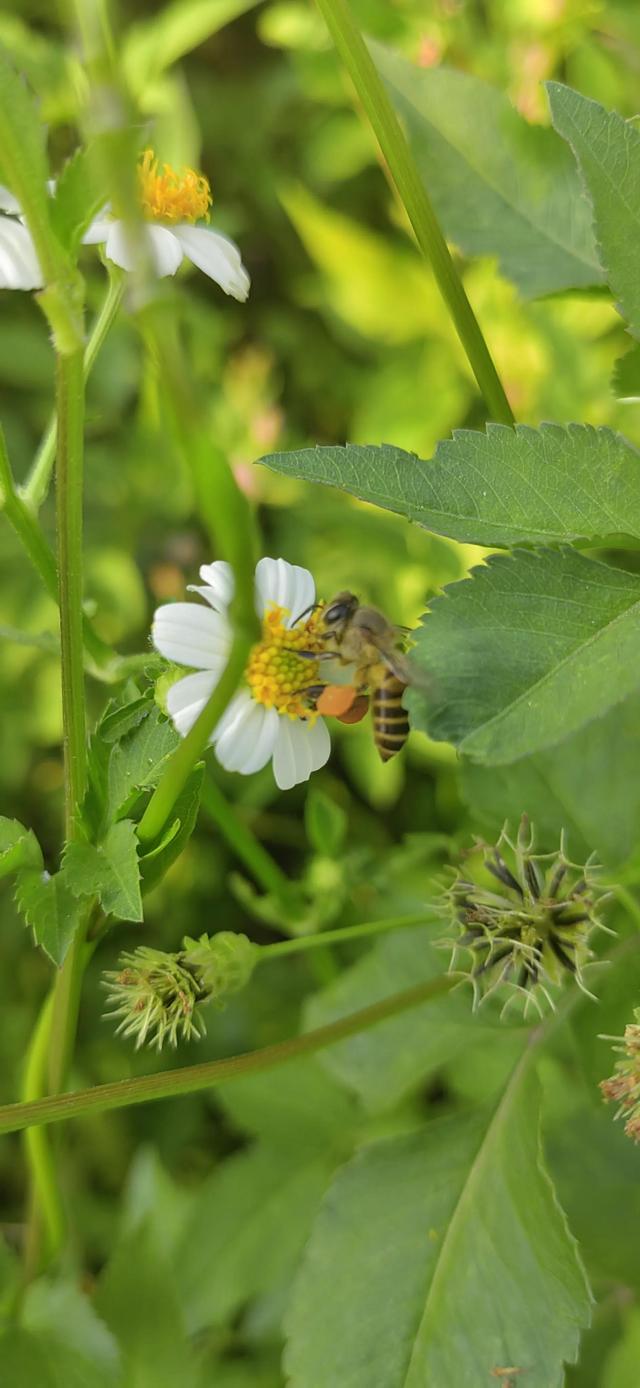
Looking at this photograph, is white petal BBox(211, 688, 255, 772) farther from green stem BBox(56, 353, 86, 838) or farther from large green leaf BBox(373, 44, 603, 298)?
large green leaf BBox(373, 44, 603, 298)

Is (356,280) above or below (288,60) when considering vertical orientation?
below

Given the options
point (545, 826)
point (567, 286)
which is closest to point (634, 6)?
point (567, 286)

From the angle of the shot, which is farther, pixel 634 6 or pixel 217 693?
pixel 634 6

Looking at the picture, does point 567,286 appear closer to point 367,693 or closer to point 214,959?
point 367,693

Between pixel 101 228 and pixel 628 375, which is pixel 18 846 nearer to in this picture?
pixel 101 228

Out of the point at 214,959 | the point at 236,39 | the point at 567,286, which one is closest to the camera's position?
the point at 214,959

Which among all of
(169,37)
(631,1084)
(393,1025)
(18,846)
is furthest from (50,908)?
(169,37)
